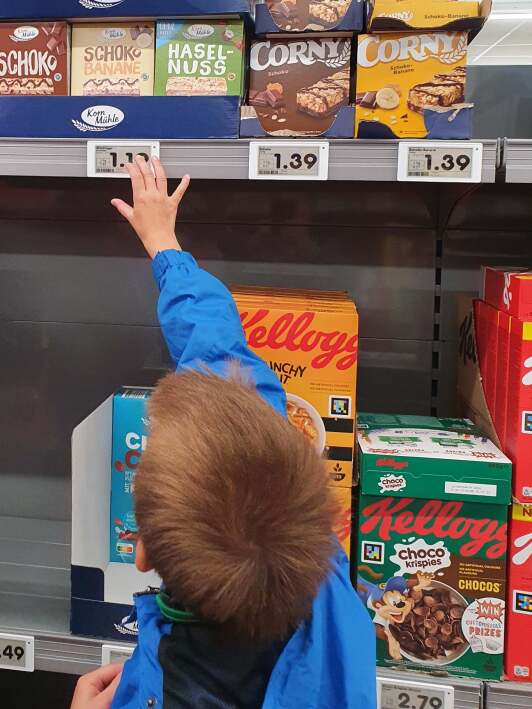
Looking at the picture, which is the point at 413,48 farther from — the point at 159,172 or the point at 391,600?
the point at 391,600

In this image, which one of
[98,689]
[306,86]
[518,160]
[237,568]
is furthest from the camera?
[306,86]

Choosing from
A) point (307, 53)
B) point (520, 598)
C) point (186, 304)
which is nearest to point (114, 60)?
point (307, 53)

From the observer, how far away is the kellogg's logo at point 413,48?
109cm

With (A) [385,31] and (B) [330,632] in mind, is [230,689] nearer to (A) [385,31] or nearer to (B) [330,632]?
(B) [330,632]

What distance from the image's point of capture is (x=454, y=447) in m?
1.12

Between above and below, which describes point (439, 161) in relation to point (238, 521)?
above

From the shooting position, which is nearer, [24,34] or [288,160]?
[288,160]

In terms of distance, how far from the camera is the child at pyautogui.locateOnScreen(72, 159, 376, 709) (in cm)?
64

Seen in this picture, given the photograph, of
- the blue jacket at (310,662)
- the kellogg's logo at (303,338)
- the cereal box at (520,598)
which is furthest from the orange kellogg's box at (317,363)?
the cereal box at (520,598)

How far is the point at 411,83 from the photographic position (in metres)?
1.09

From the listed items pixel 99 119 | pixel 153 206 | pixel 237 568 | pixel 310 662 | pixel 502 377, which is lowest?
pixel 310 662

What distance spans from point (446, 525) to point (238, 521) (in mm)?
538

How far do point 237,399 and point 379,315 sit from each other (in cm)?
99

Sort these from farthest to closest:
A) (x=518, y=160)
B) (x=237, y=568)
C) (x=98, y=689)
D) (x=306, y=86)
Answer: (x=306, y=86)
(x=518, y=160)
(x=98, y=689)
(x=237, y=568)
